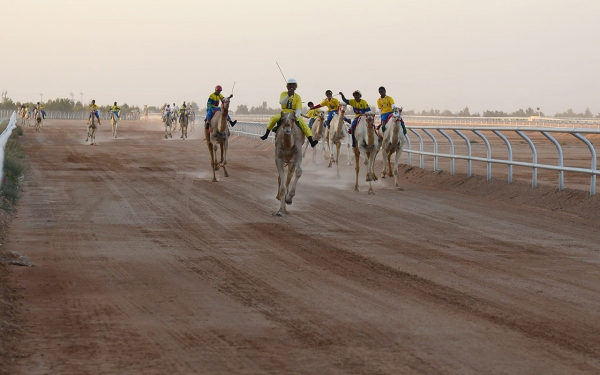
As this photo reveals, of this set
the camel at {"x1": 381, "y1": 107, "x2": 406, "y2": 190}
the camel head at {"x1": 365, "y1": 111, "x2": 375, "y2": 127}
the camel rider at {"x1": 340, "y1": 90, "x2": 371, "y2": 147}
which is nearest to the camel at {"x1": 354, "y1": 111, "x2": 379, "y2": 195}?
the camel head at {"x1": 365, "y1": 111, "x2": 375, "y2": 127}

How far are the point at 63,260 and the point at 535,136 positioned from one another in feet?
179

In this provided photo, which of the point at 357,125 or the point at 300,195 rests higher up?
the point at 357,125

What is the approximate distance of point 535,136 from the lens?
61344 millimetres

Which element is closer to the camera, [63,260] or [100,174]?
[63,260]

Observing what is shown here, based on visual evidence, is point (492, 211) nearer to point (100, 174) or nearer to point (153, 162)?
point (100, 174)

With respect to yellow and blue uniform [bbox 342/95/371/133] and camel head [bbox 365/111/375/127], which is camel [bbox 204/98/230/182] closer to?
yellow and blue uniform [bbox 342/95/371/133]

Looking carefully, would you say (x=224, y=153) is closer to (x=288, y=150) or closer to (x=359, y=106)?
(x=359, y=106)

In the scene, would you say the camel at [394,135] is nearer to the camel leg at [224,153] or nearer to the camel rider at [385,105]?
the camel rider at [385,105]

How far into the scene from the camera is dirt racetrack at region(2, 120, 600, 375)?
621cm

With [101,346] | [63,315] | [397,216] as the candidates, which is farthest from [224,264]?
[397,216]

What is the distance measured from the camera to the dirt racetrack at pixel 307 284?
6215 mm

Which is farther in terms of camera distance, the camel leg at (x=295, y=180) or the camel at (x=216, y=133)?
the camel at (x=216, y=133)

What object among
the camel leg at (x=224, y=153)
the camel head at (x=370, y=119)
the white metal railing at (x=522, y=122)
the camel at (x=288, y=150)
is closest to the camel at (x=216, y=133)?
the camel leg at (x=224, y=153)

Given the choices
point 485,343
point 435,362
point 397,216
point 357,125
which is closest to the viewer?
point 435,362
